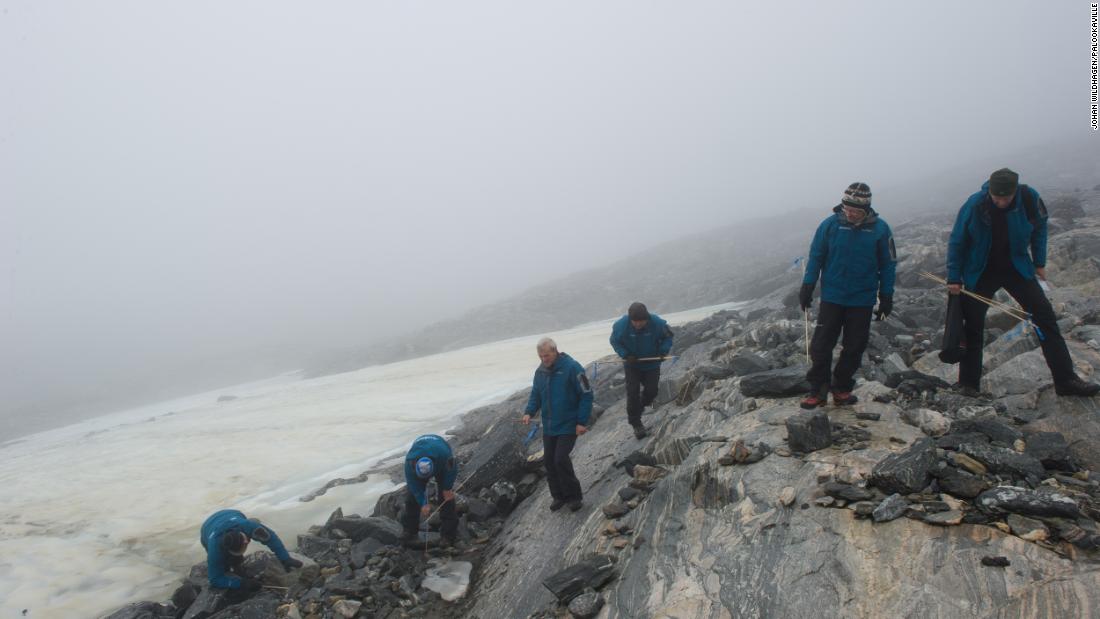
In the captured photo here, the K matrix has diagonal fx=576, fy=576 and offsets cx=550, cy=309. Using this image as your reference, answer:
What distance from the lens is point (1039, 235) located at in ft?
19.0

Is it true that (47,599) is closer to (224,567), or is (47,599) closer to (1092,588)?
(224,567)

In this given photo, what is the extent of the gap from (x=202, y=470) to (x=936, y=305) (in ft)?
71.1

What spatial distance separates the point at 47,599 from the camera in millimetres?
10766

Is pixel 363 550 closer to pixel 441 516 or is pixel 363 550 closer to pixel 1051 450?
pixel 441 516

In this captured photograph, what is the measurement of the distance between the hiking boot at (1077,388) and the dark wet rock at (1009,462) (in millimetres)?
1441

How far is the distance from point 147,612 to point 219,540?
1.93 metres

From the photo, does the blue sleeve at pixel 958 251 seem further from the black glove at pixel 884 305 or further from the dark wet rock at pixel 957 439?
the dark wet rock at pixel 957 439

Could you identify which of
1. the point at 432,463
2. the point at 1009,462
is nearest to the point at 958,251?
the point at 1009,462

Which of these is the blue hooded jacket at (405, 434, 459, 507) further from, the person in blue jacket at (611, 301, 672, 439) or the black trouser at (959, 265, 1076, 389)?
the black trouser at (959, 265, 1076, 389)

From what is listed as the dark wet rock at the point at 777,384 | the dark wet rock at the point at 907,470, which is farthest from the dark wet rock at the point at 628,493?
the dark wet rock at the point at 907,470

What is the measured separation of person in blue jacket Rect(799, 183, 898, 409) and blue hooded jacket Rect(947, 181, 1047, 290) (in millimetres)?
599

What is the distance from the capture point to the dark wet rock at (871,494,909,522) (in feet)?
14.6

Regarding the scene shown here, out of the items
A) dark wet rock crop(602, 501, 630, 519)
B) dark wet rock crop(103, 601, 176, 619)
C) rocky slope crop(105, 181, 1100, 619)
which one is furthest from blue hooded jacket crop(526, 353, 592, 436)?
dark wet rock crop(103, 601, 176, 619)

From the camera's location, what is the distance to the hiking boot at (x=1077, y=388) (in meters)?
5.51
